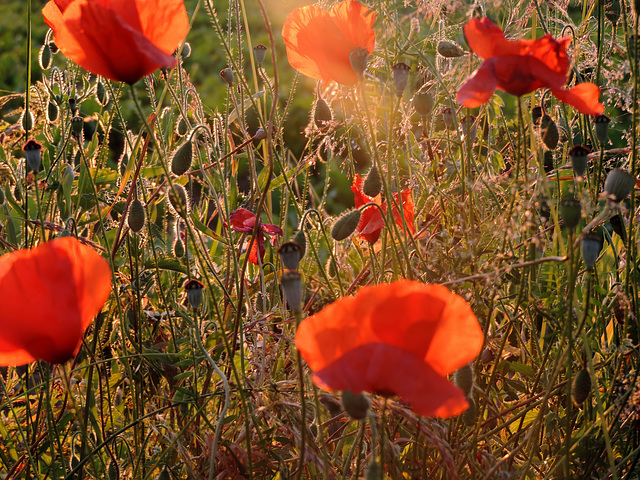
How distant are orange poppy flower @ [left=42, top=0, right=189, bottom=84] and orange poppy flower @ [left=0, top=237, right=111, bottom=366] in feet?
0.62

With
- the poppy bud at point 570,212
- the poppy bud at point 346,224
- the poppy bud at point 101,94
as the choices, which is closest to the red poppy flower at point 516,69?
the poppy bud at point 570,212

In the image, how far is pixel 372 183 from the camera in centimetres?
90

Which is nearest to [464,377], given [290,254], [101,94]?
[290,254]

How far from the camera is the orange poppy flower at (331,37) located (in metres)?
0.85

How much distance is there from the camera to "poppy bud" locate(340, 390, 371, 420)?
1.60 feet

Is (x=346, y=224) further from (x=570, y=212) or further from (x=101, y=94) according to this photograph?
(x=101, y=94)

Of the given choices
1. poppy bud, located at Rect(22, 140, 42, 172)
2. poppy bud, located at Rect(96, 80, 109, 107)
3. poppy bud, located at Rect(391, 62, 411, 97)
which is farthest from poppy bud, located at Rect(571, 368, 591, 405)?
poppy bud, located at Rect(96, 80, 109, 107)

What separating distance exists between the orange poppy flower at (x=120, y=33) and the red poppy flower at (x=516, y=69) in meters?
0.27

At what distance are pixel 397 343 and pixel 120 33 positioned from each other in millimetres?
397

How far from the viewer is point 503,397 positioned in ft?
3.59

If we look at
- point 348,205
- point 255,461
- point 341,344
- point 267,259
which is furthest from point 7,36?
point 341,344

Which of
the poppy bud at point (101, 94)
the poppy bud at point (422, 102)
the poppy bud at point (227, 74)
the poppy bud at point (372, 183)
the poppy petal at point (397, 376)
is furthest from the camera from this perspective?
the poppy bud at point (101, 94)

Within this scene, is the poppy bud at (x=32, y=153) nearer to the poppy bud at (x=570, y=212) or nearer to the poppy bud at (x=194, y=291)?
the poppy bud at (x=194, y=291)

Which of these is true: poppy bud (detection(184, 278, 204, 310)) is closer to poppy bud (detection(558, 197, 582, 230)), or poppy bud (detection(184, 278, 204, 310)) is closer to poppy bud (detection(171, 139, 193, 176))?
poppy bud (detection(171, 139, 193, 176))
